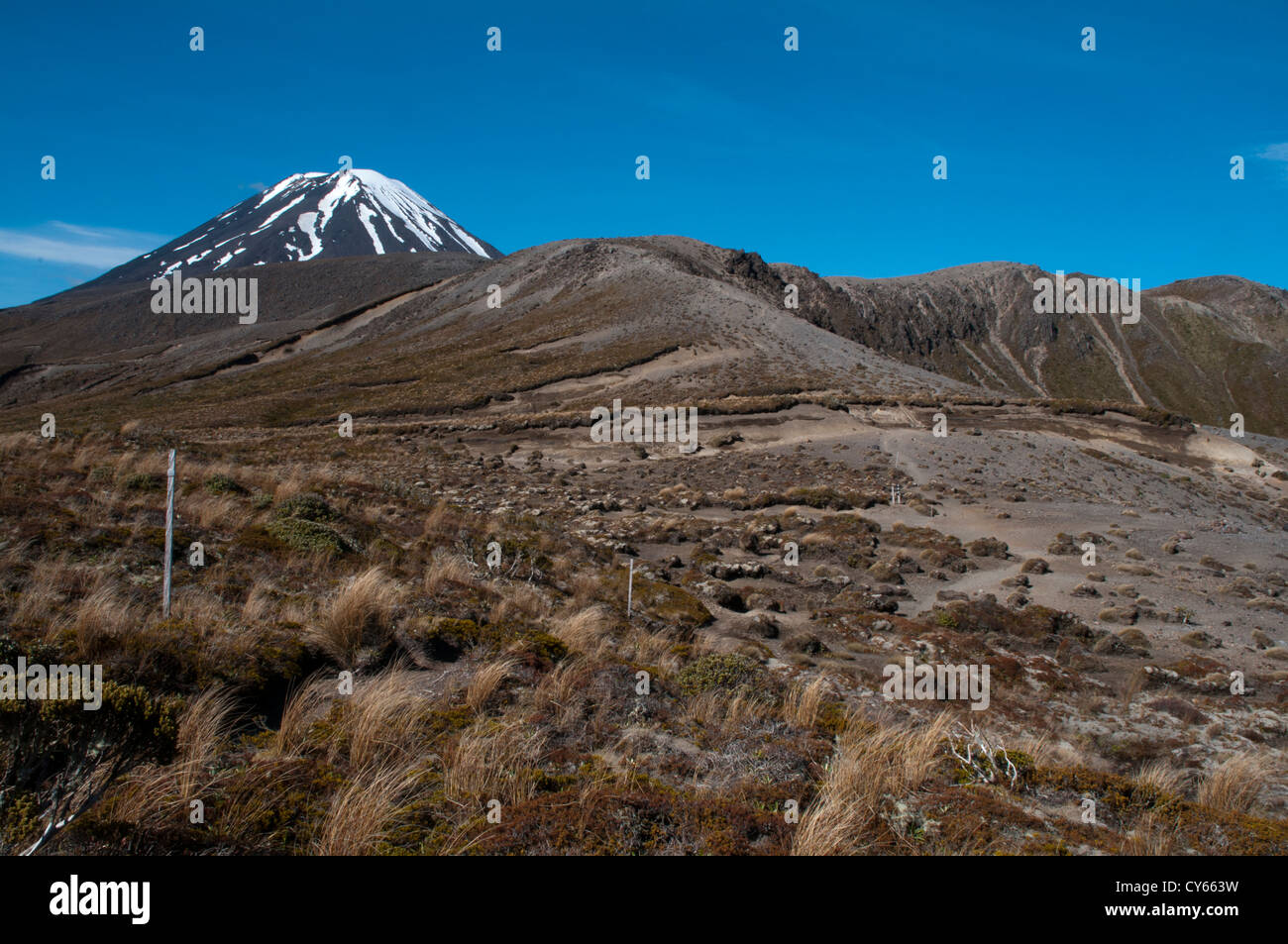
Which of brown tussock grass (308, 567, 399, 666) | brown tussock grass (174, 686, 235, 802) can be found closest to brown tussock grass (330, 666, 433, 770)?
brown tussock grass (174, 686, 235, 802)

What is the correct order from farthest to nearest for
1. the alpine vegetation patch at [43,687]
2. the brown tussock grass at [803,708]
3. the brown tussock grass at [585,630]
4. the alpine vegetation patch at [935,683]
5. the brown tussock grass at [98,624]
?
the alpine vegetation patch at [935,683] → the brown tussock grass at [585,630] → the brown tussock grass at [803,708] → the brown tussock grass at [98,624] → the alpine vegetation patch at [43,687]

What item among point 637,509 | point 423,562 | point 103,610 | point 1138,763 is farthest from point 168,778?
point 637,509

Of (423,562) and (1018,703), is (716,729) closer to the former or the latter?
(1018,703)

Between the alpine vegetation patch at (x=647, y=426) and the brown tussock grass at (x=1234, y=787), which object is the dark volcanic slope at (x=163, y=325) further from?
the brown tussock grass at (x=1234, y=787)

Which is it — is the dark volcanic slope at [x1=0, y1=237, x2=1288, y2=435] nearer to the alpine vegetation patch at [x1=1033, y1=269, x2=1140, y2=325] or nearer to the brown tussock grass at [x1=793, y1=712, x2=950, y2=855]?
the alpine vegetation patch at [x1=1033, y1=269, x2=1140, y2=325]

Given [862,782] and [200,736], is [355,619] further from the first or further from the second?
[862,782]

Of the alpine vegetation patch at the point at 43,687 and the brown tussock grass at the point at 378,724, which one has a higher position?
the alpine vegetation patch at the point at 43,687
